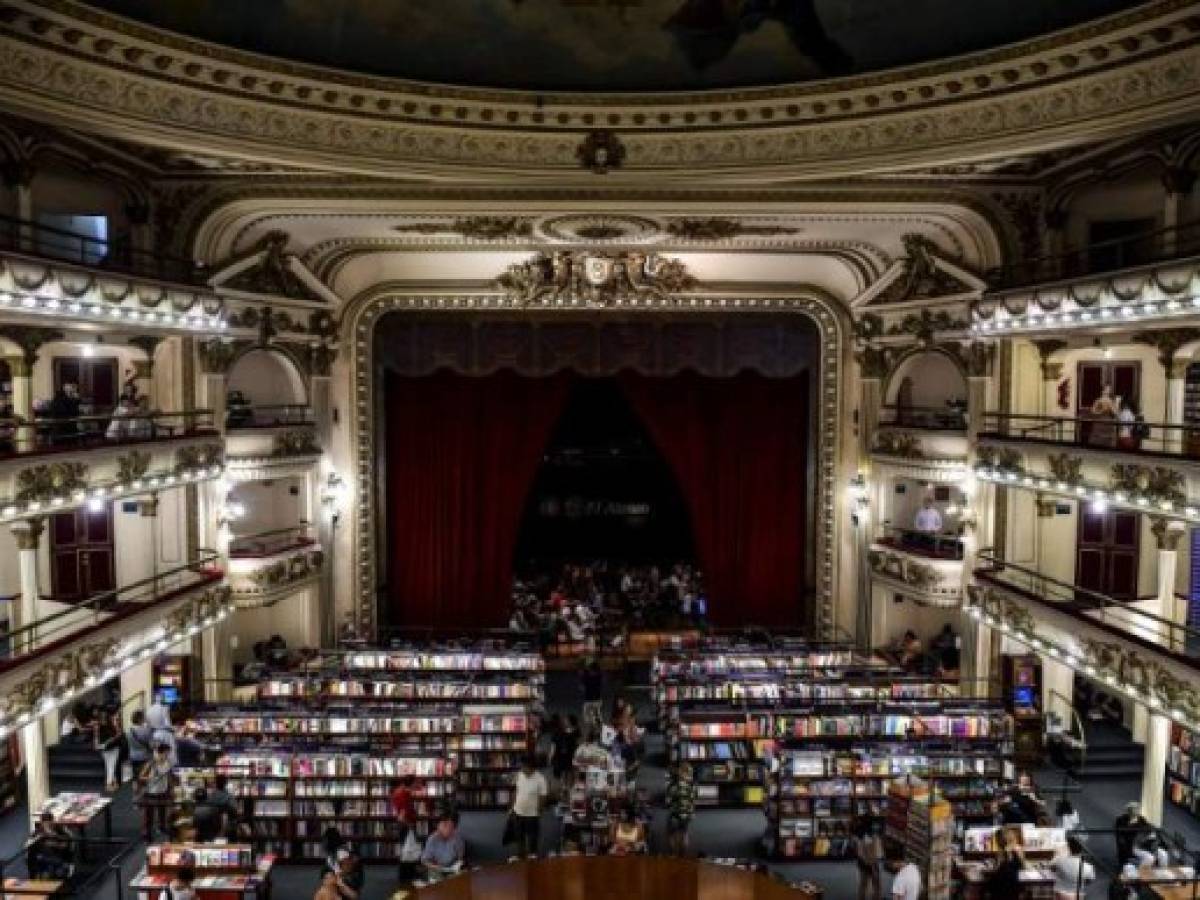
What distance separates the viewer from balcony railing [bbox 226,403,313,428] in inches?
614

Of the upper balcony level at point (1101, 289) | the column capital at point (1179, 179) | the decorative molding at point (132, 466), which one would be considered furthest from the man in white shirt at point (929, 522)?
the decorative molding at point (132, 466)

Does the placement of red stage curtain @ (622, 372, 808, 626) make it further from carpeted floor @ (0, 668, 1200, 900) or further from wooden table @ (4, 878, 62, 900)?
wooden table @ (4, 878, 62, 900)

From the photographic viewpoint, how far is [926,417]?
54.5 ft

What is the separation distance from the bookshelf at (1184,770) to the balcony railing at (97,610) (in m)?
13.1

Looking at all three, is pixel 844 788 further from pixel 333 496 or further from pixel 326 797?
pixel 333 496

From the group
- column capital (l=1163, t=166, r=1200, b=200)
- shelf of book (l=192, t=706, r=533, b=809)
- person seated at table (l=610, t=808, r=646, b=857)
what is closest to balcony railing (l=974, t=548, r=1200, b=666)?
column capital (l=1163, t=166, r=1200, b=200)

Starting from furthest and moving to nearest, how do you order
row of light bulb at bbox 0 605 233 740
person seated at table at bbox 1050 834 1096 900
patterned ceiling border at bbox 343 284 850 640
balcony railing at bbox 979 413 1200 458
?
patterned ceiling border at bbox 343 284 850 640 < balcony railing at bbox 979 413 1200 458 < row of light bulb at bbox 0 605 233 740 < person seated at table at bbox 1050 834 1096 900

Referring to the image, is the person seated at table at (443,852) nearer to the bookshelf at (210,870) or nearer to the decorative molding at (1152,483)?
the bookshelf at (210,870)

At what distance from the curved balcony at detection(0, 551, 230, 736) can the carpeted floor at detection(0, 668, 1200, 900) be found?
1962 millimetres

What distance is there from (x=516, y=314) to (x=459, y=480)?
11.3ft

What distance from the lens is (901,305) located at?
1605 centimetres

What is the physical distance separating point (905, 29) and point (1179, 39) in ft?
9.07

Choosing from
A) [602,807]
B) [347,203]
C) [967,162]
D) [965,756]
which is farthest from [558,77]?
[965,756]

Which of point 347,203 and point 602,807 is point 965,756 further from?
point 347,203
